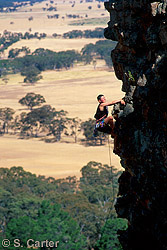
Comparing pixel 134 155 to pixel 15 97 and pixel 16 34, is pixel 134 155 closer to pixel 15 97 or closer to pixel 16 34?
pixel 15 97

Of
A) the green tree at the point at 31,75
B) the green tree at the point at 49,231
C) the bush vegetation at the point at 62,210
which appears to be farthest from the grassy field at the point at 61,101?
the green tree at the point at 49,231

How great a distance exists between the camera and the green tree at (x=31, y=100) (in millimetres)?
75625

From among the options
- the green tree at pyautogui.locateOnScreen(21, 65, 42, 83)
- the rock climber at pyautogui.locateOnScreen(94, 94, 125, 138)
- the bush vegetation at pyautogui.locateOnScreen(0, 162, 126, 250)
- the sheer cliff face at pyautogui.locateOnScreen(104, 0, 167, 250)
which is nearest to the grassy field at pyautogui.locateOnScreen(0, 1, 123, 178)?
the green tree at pyautogui.locateOnScreen(21, 65, 42, 83)

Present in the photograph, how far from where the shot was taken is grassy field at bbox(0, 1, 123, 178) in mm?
51375

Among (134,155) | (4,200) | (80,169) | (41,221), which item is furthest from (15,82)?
(134,155)

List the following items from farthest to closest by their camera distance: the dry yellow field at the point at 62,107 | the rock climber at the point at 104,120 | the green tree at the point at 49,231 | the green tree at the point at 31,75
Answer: the green tree at the point at 31,75 < the dry yellow field at the point at 62,107 < the green tree at the point at 49,231 < the rock climber at the point at 104,120

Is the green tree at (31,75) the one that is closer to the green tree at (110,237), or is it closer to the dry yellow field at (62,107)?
the dry yellow field at (62,107)

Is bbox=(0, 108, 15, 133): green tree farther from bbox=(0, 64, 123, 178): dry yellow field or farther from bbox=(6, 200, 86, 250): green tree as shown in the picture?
bbox=(6, 200, 86, 250): green tree

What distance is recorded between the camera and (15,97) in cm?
8294

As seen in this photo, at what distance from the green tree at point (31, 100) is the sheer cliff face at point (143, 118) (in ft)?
211

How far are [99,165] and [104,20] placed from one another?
145 meters

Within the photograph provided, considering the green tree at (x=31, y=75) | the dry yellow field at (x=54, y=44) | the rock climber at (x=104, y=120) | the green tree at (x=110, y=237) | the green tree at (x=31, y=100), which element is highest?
the rock climber at (x=104, y=120)

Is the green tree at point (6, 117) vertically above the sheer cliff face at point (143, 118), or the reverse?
the sheer cliff face at point (143, 118)

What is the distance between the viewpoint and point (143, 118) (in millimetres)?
9812
